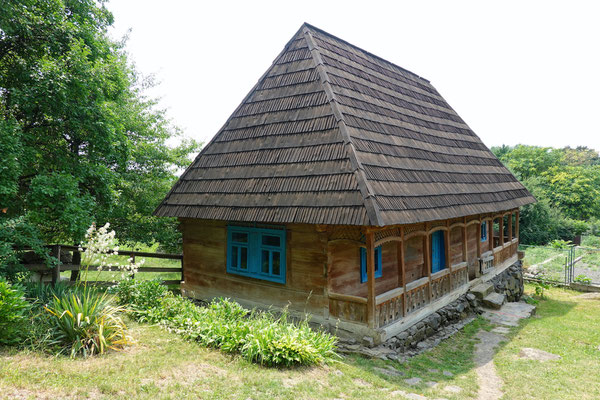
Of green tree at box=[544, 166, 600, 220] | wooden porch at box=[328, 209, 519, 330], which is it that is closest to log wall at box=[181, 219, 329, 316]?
wooden porch at box=[328, 209, 519, 330]

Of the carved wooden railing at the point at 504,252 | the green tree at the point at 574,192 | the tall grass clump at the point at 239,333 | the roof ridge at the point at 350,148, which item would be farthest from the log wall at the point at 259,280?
the green tree at the point at 574,192

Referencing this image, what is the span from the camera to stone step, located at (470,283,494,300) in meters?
12.1

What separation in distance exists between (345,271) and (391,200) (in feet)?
6.78

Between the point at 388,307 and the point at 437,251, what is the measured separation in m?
4.97

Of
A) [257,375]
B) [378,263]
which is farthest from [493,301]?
[257,375]

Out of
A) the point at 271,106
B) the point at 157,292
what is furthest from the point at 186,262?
the point at 271,106

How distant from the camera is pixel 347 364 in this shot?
6.81 metres

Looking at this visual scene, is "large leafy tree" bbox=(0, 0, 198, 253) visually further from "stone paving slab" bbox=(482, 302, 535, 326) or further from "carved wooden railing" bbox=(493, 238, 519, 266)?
"carved wooden railing" bbox=(493, 238, 519, 266)

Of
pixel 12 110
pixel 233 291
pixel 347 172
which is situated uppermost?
pixel 12 110

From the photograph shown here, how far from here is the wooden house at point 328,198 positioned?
7.81m

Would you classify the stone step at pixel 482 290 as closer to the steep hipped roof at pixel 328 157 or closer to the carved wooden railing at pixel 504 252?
the carved wooden railing at pixel 504 252

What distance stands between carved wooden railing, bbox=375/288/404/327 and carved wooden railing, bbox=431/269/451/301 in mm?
1840

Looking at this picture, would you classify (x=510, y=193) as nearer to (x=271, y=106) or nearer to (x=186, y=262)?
(x=271, y=106)

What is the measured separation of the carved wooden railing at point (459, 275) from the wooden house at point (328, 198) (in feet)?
0.20
